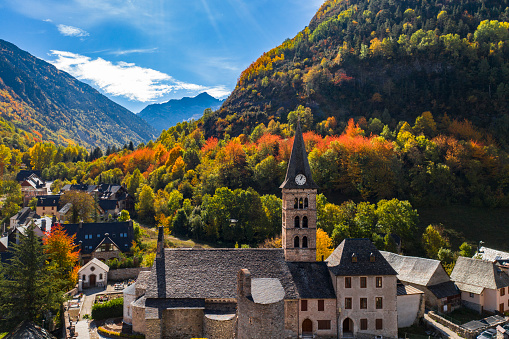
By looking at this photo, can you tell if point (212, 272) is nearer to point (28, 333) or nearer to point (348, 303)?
point (348, 303)

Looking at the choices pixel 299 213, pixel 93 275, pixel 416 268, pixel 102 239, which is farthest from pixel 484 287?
pixel 102 239

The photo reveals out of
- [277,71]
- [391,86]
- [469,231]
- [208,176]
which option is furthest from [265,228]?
[277,71]

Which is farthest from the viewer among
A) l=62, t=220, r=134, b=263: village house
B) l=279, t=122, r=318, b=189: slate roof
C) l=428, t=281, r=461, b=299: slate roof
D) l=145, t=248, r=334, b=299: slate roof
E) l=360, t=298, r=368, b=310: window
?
l=62, t=220, r=134, b=263: village house

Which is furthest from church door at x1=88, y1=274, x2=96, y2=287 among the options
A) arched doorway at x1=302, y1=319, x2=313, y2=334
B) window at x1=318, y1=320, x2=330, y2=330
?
window at x1=318, y1=320, x2=330, y2=330

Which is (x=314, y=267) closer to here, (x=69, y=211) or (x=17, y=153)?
(x=69, y=211)

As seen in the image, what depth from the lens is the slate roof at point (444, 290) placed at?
149ft

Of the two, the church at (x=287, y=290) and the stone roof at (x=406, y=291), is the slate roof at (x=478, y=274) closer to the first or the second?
the stone roof at (x=406, y=291)

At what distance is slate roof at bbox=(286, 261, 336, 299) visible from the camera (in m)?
35.9

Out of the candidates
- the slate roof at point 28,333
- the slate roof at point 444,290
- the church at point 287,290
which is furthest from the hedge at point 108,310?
the slate roof at point 444,290

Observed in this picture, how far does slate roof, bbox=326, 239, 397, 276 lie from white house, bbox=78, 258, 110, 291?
34.8 m

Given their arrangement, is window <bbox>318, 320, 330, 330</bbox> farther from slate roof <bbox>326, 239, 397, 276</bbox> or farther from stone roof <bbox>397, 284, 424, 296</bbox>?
stone roof <bbox>397, 284, 424, 296</bbox>

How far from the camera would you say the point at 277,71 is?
154500 millimetres

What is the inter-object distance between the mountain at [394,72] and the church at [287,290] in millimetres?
77936

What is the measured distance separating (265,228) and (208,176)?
30735mm
